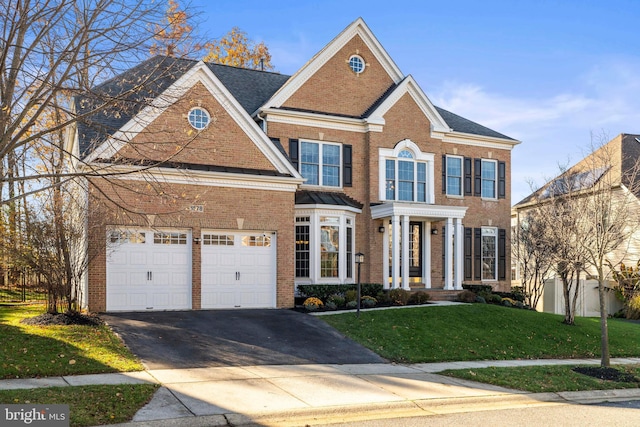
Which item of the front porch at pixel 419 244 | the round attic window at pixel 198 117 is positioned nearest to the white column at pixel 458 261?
the front porch at pixel 419 244

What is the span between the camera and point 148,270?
1738cm

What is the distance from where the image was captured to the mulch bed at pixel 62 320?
14.2 m

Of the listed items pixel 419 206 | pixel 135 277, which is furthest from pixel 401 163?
pixel 135 277

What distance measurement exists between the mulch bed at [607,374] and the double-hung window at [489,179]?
13630mm

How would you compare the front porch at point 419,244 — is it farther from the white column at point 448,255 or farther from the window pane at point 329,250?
the window pane at point 329,250

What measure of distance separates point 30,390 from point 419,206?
53.8ft

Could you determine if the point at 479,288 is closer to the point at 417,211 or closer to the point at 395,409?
the point at 417,211

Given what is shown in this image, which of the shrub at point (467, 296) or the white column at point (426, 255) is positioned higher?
the white column at point (426, 255)

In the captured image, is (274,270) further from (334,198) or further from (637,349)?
(637,349)

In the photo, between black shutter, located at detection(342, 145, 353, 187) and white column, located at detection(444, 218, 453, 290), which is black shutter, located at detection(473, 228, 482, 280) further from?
black shutter, located at detection(342, 145, 353, 187)

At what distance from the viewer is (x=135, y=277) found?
56.2 feet

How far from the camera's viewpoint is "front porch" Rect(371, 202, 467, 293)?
22.6 m

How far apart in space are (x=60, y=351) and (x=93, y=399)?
341 centimetres

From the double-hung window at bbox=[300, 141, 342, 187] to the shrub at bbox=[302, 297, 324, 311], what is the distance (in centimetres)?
521
